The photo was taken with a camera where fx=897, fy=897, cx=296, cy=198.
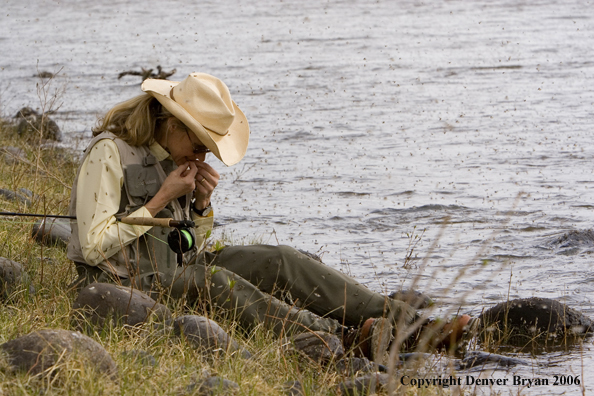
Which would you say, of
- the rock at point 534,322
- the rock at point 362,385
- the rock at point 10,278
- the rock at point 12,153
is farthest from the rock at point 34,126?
the rock at point 362,385

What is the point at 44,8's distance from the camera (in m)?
31.3

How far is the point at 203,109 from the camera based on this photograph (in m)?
4.38

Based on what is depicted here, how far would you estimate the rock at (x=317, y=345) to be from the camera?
4.10 metres

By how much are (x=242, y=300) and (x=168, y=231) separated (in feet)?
1.70

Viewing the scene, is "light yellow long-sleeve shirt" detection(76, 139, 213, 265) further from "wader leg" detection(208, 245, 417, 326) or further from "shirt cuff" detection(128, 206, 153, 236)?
"wader leg" detection(208, 245, 417, 326)

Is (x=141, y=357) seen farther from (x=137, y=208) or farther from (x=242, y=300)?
(x=137, y=208)

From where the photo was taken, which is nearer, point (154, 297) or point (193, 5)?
point (154, 297)

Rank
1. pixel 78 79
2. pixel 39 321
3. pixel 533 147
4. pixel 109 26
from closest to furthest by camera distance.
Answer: pixel 39 321
pixel 533 147
pixel 78 79
pixel 109 26

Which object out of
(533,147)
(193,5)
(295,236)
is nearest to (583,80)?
(533,147)

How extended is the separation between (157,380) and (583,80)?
13035mm

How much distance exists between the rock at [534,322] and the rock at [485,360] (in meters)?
0.21

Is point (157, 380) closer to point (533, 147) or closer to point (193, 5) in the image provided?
point (533, 147)

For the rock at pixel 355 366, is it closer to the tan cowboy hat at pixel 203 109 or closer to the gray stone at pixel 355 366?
the gray stone at pixel 355 366

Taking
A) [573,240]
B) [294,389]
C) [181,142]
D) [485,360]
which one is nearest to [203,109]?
[181,142]
